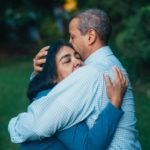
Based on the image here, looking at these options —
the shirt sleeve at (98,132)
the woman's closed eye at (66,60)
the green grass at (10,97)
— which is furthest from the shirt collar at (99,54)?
the green grass at (10,97)

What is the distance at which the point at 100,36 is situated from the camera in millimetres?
4203

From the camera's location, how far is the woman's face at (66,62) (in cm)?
422

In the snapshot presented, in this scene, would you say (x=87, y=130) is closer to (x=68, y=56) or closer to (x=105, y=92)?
(x=105, y=92)

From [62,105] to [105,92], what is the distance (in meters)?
0.32

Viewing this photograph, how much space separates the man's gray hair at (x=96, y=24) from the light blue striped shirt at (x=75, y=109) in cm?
26

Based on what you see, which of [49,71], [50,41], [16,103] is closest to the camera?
[49,71]

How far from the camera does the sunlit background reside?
1218 cm

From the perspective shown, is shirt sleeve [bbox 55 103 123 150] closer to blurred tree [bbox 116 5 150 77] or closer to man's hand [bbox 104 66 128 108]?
man's hand [bbox 104 66 128 108]

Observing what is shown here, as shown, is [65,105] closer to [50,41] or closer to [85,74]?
[85,74]

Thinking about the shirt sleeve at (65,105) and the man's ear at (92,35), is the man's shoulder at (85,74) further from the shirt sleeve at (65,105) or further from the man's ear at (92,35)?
the man's ear at (92,35)

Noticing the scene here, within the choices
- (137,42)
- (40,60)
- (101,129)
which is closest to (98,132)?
(101,129)

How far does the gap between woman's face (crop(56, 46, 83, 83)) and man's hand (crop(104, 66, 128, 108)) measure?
1.11 ft

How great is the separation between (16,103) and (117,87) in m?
9.37

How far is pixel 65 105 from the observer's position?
3881 mm
